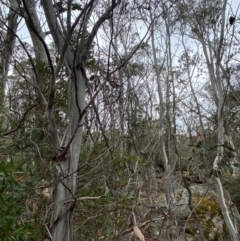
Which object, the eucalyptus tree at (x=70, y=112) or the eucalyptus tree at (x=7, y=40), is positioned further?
the eucalyptus tree at (x=7, y=40)

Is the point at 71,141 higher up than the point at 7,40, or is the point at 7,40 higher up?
the point at 7,40

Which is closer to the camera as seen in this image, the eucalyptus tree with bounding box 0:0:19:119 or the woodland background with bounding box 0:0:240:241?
the woodland background with bounding box 0:0:240:241

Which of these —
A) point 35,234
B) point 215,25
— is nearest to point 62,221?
point 35,234

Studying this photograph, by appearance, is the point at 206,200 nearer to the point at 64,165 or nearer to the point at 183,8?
the point at 183,8

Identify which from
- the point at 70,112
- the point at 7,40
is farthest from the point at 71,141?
the point at 7,40

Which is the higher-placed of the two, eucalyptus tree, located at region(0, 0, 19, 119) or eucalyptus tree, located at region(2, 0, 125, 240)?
eucalyptus tree, located at region(0, 0, 19, 119)

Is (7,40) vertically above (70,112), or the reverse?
(7,40)

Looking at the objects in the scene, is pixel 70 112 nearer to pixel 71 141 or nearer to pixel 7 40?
pixel 71 141

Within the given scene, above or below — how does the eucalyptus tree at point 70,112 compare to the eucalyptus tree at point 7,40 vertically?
below

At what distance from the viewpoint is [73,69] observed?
5.37 ft

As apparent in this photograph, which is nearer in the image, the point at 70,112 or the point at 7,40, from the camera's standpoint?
the point at 70,112

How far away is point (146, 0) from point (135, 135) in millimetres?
2312

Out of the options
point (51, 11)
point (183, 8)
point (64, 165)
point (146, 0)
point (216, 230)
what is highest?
point (183, 8)

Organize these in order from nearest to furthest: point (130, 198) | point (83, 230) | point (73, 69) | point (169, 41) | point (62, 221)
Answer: point (62, 221)
point (73, 69)
point (130, 198)
point (83, 230)
point (169, 41)
